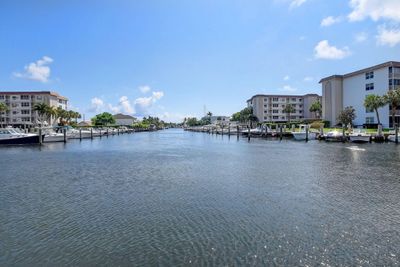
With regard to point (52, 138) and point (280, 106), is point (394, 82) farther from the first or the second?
point (52, 138)

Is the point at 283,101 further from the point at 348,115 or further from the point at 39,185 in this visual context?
the point at 39,185

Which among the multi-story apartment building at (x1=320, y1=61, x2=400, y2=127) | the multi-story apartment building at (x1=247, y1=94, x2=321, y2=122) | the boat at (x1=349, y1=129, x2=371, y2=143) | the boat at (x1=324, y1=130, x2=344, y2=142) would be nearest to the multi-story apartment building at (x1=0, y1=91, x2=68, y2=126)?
the multi-story apartment building at (x1=247, y1=94, x2=321, y2=122)

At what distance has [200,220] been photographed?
14328 millimetres

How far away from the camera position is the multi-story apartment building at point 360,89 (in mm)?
80250

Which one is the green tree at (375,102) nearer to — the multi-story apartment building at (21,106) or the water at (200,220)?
the water at (200,220)

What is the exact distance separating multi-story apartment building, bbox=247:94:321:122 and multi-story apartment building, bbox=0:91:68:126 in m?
90.3

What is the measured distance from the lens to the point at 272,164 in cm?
3300

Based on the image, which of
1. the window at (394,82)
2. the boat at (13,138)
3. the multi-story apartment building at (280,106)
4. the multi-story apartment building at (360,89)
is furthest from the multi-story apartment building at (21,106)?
the window at (394,82)

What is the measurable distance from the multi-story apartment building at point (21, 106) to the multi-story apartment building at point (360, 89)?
4087 inches

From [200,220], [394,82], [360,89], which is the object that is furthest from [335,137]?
[200,220]

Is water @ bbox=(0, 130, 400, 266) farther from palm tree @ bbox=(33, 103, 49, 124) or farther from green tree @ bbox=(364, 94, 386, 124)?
palm tree @ bbox=(33, 103, 49, 124)

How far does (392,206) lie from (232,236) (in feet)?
32.0

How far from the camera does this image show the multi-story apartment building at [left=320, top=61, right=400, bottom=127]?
80.2 m

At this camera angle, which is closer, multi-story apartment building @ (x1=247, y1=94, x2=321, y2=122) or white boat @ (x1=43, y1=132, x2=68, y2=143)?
white boat @ (x1=43, y1=132, x2=68, y2=143)
